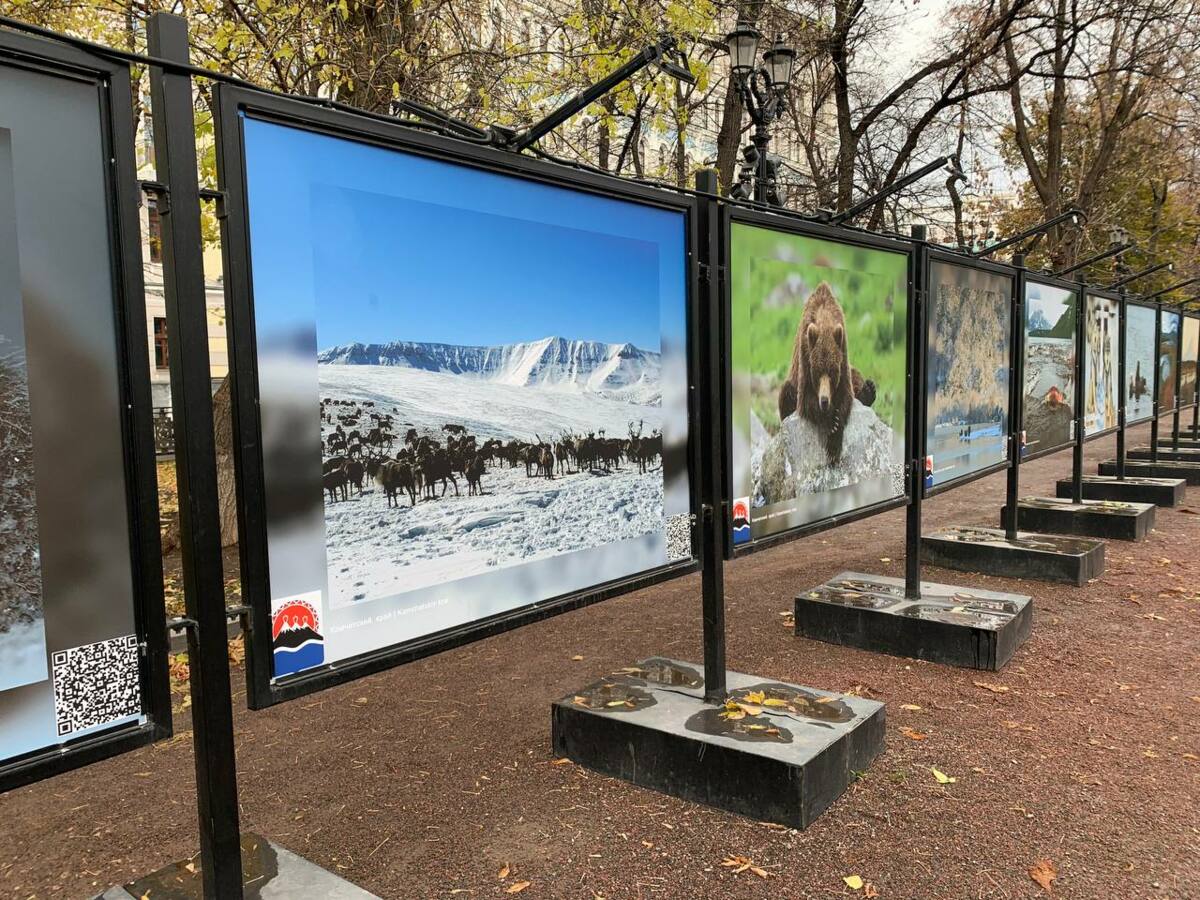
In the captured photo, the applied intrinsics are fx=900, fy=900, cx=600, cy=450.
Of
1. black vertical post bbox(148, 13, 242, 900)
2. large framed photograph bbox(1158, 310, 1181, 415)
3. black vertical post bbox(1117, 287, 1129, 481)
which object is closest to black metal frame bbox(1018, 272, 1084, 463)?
black vertical post bbox(1117, 287, 1129, 481)

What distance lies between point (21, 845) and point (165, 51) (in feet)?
10.2

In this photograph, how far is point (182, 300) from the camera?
85.1 inches

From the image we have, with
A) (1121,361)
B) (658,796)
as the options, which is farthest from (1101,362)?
(658,796)

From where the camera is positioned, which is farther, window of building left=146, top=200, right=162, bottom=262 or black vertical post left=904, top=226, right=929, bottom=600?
black vertical post left=904, top=226, right=929, bottom=600

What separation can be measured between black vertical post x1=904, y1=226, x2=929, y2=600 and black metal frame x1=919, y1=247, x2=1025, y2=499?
0.01 metres

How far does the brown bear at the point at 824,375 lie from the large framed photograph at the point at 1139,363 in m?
7.97

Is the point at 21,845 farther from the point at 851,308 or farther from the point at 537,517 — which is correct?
the point at 851,308

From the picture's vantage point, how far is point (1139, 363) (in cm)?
1196

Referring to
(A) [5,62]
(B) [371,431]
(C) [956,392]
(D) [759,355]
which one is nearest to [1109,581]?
(C) [956,392]

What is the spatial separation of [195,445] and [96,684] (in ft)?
1.94

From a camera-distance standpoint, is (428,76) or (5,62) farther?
(428,76)

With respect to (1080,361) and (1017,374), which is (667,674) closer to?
(1017,374)

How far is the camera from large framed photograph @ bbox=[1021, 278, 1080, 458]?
25.2 feet

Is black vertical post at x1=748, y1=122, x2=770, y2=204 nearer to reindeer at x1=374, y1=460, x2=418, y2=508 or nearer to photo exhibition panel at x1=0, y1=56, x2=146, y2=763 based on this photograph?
reindeer at x1=374, y1=460, x2=418, y2=508
